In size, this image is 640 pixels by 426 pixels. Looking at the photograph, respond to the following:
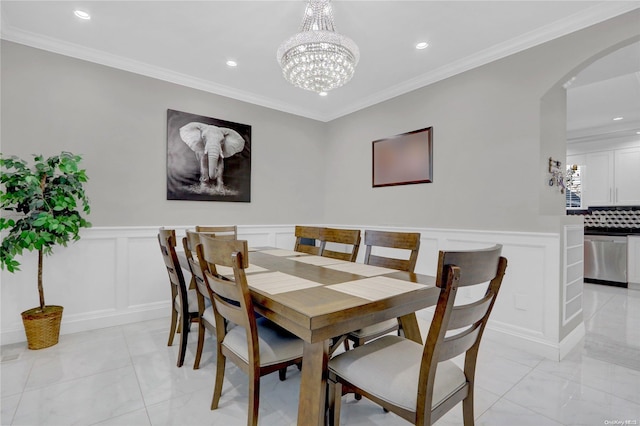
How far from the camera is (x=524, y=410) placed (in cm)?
171

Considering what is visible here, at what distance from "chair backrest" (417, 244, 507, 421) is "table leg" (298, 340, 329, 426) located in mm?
373

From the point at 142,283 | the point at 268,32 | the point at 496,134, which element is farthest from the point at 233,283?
the point at 496,134

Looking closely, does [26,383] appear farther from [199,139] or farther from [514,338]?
[514,338]

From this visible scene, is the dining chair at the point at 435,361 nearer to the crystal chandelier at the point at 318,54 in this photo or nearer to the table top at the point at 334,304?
the table top at the point at 334,304

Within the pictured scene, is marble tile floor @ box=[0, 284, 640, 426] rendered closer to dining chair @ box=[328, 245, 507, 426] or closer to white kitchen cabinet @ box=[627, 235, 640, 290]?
dining chair @ box=[328, 245, 507, 426]

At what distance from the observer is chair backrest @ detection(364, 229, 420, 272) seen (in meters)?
1.98

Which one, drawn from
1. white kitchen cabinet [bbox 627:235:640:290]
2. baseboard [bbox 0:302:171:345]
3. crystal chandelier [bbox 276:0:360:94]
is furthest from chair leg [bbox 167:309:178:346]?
white kitchen cabinet [bbox 627:235:640:290]

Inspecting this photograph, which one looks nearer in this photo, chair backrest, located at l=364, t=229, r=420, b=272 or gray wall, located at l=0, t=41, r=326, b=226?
chair backrest, located at l=364, t=229, r=420, b=272

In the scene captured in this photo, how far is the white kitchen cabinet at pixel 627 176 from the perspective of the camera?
4.89 metres

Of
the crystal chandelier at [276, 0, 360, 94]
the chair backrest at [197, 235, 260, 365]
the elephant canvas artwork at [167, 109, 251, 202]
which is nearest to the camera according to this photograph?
the chair backrest at [197, 235, 260, 365]

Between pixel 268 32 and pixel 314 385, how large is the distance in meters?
2.63

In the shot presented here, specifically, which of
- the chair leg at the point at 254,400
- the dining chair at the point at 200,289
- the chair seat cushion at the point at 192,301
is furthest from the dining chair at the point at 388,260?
the chair seat cushion at the point at 192,301

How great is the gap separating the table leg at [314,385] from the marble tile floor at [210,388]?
51 cm

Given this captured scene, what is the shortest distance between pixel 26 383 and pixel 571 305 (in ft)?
13.6
